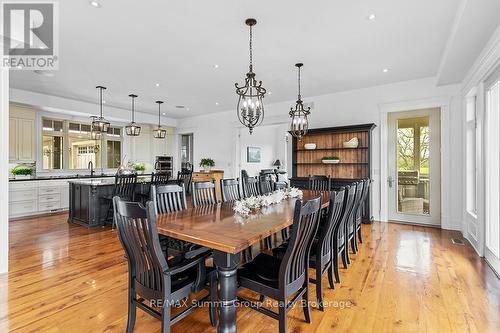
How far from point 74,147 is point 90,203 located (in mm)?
3249

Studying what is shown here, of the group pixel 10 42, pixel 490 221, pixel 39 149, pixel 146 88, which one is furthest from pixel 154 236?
pixel 39 149

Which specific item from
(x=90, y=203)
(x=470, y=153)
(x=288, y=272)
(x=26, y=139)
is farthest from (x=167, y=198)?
(x=26, y=139)

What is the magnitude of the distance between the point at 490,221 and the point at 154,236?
4.02 m

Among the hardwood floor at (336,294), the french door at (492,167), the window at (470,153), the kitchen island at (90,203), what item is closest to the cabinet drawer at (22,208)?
the kitchen island at (90,203)

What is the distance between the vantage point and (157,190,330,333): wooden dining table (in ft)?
5.28

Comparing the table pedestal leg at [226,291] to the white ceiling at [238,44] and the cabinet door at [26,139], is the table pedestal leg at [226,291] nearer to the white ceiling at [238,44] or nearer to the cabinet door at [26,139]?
the white ceiling at [238,44]

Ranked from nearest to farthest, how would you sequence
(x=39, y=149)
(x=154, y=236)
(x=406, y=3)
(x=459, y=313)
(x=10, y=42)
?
1. (x=154, y=236)
2. (x=459, y=313)
3. (x=406, y=3)
4. (x=10, y=42)
5. (x=39, y=149)

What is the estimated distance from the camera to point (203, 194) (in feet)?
10.3

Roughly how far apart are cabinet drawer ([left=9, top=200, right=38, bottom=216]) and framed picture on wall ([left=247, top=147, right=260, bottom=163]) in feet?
20.7

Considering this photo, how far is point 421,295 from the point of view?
8.01 ft

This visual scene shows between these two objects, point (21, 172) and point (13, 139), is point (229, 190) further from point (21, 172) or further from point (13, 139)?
point (13, 139)

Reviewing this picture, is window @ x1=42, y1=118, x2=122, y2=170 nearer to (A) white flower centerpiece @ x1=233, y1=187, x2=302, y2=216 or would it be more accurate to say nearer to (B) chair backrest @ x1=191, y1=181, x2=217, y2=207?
(B) chair backrest @ x1=191, y1=181, x2=217, y2=207

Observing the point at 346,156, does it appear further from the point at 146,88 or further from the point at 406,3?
the point at 146,88

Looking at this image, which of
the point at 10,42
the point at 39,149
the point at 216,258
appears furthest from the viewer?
the point at 39,149
